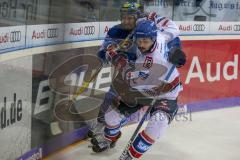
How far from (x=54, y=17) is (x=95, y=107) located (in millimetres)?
1609

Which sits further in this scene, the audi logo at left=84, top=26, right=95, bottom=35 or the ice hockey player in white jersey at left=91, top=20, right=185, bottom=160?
the audi logo at left=84, top=26, right=95, bottom=35

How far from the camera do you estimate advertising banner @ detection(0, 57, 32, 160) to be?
2248 mm

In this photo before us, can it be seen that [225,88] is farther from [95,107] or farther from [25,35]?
[25,35]

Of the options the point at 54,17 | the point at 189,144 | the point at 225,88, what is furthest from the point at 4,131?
the point at 225,88

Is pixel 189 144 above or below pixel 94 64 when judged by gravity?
below

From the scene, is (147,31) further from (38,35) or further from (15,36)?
(15,36)

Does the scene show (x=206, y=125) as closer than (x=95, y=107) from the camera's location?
No

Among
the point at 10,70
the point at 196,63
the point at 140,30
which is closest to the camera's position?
the point at 10,70

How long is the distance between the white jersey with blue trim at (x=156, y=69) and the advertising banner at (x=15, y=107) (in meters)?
0.67

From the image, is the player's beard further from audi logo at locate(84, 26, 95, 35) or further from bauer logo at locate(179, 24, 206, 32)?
bauer logo at locate(179, 24, 206, 32)

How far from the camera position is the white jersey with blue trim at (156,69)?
9.00ft

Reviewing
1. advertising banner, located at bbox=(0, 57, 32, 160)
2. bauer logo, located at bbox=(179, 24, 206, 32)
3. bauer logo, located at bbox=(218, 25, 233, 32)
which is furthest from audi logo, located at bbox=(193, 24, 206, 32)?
advertising banner, located at bbox=(0, 57, 32, 160)

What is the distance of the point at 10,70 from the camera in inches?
88.9

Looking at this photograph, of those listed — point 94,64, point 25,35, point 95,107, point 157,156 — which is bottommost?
point 157,156
